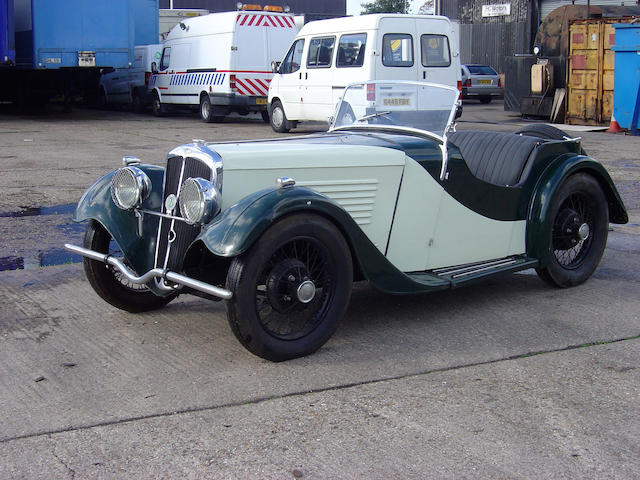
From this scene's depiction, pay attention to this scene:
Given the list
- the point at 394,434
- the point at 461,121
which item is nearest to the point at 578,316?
the point at 394,434

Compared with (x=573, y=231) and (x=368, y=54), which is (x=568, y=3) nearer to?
(x=368, y=54)

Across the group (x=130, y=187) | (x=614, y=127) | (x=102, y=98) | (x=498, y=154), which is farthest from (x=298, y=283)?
(x=102, y=98)

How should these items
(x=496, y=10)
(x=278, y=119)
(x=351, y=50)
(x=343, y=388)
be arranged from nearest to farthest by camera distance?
(x=343, y=388), (x=351, y=50), (x=278, y=119), (x=496, y=10)

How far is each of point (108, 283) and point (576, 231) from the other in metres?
3.21

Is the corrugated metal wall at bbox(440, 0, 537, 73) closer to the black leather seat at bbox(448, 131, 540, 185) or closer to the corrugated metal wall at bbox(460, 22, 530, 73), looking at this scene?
the corrugated metal wall at bbox(460, 22, 530, 73)

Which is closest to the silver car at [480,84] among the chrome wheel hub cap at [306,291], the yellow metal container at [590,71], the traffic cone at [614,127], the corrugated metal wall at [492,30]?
the corrugated metal wall at [492,30]

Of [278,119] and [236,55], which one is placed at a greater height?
[236,55]

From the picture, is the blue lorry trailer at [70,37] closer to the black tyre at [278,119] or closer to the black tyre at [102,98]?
the black tyre at [102,98]

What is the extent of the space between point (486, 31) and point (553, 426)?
1261 inches

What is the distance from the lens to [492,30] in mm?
33281

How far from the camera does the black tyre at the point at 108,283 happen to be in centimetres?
494

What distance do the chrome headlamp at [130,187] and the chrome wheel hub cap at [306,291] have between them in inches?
44.5

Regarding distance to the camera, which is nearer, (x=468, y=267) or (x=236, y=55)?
(x=468, y=267)

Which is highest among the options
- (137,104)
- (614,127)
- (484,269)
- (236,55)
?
(236,55)
